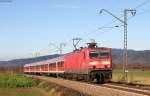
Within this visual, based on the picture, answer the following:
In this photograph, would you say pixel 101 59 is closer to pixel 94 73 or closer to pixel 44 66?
pixel 94 73

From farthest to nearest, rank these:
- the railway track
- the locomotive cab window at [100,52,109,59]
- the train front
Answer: the locomotive cab window at [100,52,109,59], the train front, the railway track

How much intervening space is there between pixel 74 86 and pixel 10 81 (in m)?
39.4

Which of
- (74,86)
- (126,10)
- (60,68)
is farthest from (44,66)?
(74,86)

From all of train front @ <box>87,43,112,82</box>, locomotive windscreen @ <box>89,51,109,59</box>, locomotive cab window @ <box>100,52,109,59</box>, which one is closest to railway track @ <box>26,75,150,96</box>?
train front @ <box>87,43,112,82</box>

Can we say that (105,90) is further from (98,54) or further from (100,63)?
(98,54)

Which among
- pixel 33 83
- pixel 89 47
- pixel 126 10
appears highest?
pixel 126 10

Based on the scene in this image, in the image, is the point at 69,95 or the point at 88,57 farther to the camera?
the point at 88,57

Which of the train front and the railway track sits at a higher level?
the train front

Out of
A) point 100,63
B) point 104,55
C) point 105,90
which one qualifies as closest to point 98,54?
point 104,55

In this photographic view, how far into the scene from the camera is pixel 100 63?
4316 centimetres

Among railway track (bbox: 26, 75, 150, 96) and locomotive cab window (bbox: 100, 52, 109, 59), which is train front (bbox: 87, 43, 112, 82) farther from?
railway track (bbox: 26, 75, 150, 96)

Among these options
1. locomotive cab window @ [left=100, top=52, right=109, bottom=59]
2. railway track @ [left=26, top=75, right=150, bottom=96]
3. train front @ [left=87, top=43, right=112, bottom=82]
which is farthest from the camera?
locomotive cab window @ [left=100, top=52, right=109, bottom=59]

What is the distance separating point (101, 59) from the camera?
1706 inches

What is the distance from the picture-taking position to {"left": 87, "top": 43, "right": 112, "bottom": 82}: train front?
42.6 metres
